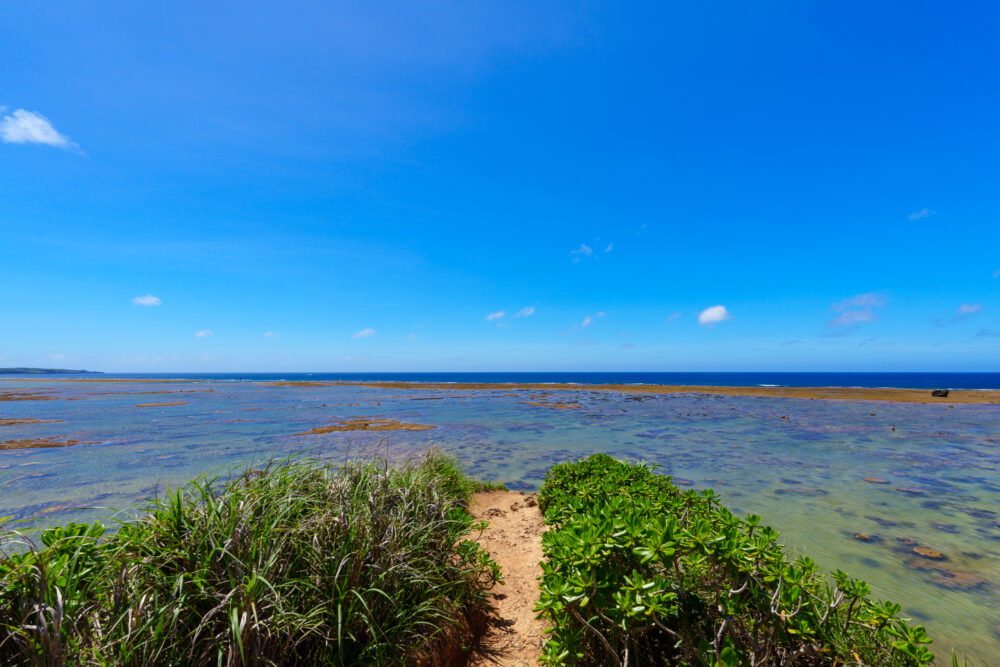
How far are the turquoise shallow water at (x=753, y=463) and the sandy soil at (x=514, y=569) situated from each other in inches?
108

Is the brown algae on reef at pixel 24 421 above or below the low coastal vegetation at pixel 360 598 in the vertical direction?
below

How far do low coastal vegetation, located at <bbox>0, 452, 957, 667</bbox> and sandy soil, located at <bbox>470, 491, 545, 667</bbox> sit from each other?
1.79ft

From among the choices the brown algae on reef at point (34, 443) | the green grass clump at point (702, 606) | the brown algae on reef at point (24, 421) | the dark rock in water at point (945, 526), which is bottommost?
the brown algae on reef at point (24, 421)

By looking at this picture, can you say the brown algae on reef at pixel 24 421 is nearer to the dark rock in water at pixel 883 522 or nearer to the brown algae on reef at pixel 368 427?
the brown algae on reef at pixel 368 427

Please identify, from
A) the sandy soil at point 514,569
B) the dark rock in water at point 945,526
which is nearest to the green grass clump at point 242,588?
the sandy soil at point 514,569

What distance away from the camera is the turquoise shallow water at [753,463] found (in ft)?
23.1

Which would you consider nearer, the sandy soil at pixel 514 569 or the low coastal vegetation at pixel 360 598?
the low coastal vegetation at pixel 360 598

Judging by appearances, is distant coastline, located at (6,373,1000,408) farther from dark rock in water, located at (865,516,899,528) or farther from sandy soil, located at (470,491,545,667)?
sandy soil, located at (470,491,545,667)

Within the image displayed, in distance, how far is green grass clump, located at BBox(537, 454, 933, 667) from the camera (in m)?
2.87

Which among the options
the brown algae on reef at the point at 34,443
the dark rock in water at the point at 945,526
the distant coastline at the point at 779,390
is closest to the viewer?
the dark rock in water at the point at 945,526

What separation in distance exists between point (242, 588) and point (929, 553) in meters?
11.2

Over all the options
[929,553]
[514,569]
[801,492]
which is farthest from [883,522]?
[514,569]

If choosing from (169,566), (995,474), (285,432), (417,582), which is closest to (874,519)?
(995,474)

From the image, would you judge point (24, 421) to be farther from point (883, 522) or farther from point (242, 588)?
point (883, 522)
